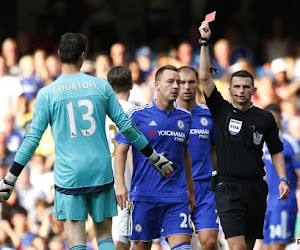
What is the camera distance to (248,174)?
1098 cm

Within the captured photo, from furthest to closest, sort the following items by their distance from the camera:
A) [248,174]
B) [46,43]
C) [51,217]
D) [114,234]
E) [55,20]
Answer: [55,20] → [46,43] → [51,217] → [114,234] → [248,174]

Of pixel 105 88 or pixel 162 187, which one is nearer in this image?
pixel 105 88

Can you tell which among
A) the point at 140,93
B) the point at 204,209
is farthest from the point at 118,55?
the point at 204,209

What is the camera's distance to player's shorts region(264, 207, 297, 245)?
1443 cm

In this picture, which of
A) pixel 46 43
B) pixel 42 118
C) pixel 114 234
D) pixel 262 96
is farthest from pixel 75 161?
pixel 46 43

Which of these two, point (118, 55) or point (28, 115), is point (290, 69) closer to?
point (118, 55)

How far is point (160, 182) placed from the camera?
434 inches

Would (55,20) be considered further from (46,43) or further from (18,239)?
(18,239)

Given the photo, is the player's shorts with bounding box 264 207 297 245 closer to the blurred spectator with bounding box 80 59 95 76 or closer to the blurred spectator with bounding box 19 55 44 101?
the blurred spectator with bounding box 80 59 95 76

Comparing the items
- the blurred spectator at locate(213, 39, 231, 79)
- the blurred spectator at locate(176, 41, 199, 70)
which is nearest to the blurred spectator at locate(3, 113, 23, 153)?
A: the blurred spectator at locate(176, 41, 199, 70)

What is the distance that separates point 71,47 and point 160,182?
2076 millimetres

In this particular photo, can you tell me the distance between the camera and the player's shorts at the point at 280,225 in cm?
1443

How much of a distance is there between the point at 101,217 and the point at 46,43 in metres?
12.3

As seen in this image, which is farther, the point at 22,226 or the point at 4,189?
the point at 22,226
